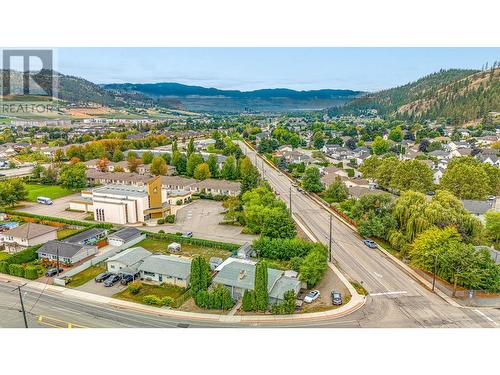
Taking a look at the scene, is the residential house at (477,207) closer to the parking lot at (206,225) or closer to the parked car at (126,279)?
the parking lot at (206,225)

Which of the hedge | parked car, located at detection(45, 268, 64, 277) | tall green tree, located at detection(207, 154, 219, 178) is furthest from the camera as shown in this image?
tall green tree, located at detection(207, 154, 219, 178)

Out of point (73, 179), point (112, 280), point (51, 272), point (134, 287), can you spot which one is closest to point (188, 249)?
point (112, 280)

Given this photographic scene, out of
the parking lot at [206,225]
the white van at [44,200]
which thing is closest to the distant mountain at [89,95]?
the white van at [44,200]

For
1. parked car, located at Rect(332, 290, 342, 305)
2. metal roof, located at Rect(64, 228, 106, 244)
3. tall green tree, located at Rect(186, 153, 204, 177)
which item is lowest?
parked car, located at Rect(332, 290, 342, 305)

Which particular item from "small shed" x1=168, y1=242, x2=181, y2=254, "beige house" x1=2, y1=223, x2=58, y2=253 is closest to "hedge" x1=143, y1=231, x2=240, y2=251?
"small shed" x1=168, y1=242, x2=181, y2=254

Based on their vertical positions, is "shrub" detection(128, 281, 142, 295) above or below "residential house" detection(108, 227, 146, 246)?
below

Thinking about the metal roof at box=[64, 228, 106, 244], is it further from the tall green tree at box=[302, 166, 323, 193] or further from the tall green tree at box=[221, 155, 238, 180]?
the tall green tree at box=[221, 155, 238, 180]

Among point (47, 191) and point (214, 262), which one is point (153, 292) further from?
point (47, 191)
